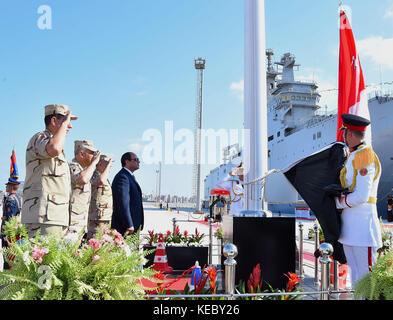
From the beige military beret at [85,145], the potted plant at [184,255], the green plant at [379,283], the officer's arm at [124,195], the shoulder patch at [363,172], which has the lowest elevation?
the potted plant at [184,255]

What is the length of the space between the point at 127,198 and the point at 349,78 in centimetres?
362

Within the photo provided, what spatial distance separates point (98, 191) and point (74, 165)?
1.71 ft

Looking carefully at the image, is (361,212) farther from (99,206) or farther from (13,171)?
(13,171)

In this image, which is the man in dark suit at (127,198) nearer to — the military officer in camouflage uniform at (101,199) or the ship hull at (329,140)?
the military officer in camouflage uniform at (101,199)

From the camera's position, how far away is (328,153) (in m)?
3.53

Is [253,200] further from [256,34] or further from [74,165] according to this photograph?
[74,165]

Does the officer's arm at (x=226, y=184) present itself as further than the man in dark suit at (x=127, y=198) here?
Yes

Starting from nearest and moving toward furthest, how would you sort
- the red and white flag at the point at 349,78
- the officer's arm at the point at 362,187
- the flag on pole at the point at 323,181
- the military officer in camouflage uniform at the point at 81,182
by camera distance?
the officer's arm at the point at 362,187 → the flag on pole at the point at 323,181 → the military officer in camouflage uniform at the point at 81,182 → the red and white flag at the point at 349,78

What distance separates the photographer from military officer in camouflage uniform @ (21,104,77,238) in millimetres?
2795

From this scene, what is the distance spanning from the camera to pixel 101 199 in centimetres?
477

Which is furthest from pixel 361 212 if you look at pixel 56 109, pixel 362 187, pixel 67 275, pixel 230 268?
pixel 56 109

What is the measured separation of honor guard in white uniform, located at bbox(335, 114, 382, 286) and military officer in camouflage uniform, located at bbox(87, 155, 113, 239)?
3.03m

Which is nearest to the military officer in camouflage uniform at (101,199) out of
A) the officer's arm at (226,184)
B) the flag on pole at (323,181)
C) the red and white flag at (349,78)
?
the officer's arm at (226,184)

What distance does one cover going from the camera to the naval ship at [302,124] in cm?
2286
